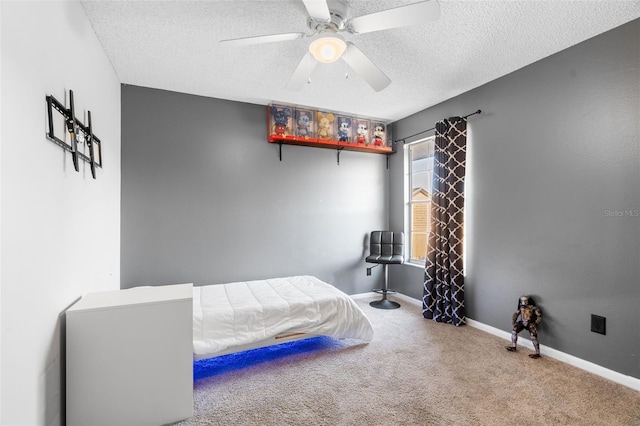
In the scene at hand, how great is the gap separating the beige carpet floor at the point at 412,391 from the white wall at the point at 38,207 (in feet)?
2.78

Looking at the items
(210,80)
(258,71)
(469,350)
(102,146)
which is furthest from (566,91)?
(102,146)

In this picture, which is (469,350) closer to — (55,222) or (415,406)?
(415,406)

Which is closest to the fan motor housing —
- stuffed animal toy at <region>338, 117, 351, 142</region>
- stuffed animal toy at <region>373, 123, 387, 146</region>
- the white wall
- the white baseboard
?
the white wall

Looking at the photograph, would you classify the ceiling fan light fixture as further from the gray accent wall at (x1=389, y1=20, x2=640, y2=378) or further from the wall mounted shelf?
the gray accent wall at (x1=389, y1=20, x2=640, y2=378)

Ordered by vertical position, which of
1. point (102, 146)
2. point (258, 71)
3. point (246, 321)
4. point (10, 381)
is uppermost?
point (258, 71)

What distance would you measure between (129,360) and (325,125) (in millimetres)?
3255

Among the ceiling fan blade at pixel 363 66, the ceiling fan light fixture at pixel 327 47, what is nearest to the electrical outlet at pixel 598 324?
the ceiling fan blade at pixel 363 66

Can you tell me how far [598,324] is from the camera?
230cm

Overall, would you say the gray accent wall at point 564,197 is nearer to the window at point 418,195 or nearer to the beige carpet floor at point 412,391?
the beige carpet floor at point 412,391

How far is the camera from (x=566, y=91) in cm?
250

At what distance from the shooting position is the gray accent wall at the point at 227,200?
10.6ft

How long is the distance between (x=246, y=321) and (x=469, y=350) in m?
2.00

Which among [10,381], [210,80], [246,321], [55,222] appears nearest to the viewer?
[10,381]

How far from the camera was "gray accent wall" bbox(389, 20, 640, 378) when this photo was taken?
7.14 feet
